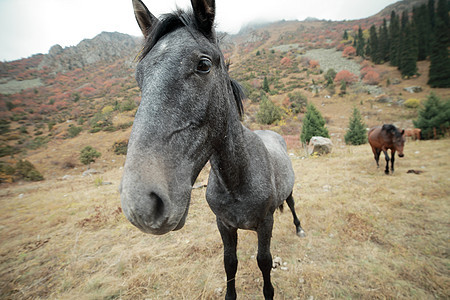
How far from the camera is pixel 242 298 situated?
8.48 ft

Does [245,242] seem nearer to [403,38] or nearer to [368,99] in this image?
[368,99]

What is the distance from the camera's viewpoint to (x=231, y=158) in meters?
1.55

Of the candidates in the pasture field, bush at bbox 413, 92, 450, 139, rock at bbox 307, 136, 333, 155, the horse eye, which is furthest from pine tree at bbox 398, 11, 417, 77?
the horse eye

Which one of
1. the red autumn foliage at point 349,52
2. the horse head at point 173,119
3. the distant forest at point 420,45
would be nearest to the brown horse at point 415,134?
the horse head at point 173,119

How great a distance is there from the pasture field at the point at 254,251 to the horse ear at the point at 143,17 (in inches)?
137

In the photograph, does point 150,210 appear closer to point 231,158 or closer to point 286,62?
point 231,158

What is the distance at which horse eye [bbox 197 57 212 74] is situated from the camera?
3.61 ft

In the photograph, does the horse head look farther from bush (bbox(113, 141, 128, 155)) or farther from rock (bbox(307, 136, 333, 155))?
bush (bbox(113, 141, 128, 155))

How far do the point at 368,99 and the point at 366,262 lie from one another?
3700 cm

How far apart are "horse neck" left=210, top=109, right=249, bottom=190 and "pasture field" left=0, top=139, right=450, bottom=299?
2137mm

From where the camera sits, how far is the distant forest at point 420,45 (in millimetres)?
29344

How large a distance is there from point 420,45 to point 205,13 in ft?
204

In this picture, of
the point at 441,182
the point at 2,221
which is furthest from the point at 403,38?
the point at 2,221

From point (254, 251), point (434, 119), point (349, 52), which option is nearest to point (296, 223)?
point (254, 251)
